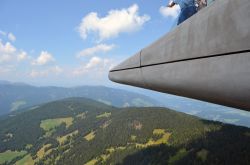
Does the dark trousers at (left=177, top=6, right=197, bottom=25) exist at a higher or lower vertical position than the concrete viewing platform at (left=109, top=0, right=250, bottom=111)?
higher

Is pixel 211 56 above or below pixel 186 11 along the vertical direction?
below

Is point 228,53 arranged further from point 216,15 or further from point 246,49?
point 216,15

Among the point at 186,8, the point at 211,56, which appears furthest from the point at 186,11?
the point at 211,56

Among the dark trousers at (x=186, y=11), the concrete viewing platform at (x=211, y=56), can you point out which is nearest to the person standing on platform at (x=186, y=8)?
the dark trousers at (x=186, y=11)

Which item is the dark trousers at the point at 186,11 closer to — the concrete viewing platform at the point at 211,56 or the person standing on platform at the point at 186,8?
the person standing on platform at the point at 186,8

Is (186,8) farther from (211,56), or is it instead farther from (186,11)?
(211,56)

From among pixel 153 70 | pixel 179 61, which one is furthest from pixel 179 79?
pixel 153 70

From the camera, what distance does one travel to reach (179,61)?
5.10m

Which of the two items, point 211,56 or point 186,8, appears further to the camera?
point 186,8

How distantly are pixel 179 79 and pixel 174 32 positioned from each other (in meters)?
0.95

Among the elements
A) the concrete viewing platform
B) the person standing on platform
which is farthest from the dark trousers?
the concrete viewing platform

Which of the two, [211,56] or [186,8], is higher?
[186,8]

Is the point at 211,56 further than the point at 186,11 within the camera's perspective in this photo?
No

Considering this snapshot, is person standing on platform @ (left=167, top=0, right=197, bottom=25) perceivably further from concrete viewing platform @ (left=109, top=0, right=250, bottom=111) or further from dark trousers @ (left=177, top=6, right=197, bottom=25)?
concrete viewing platform @ (left=109, top=0, right=250, bottom=111)
